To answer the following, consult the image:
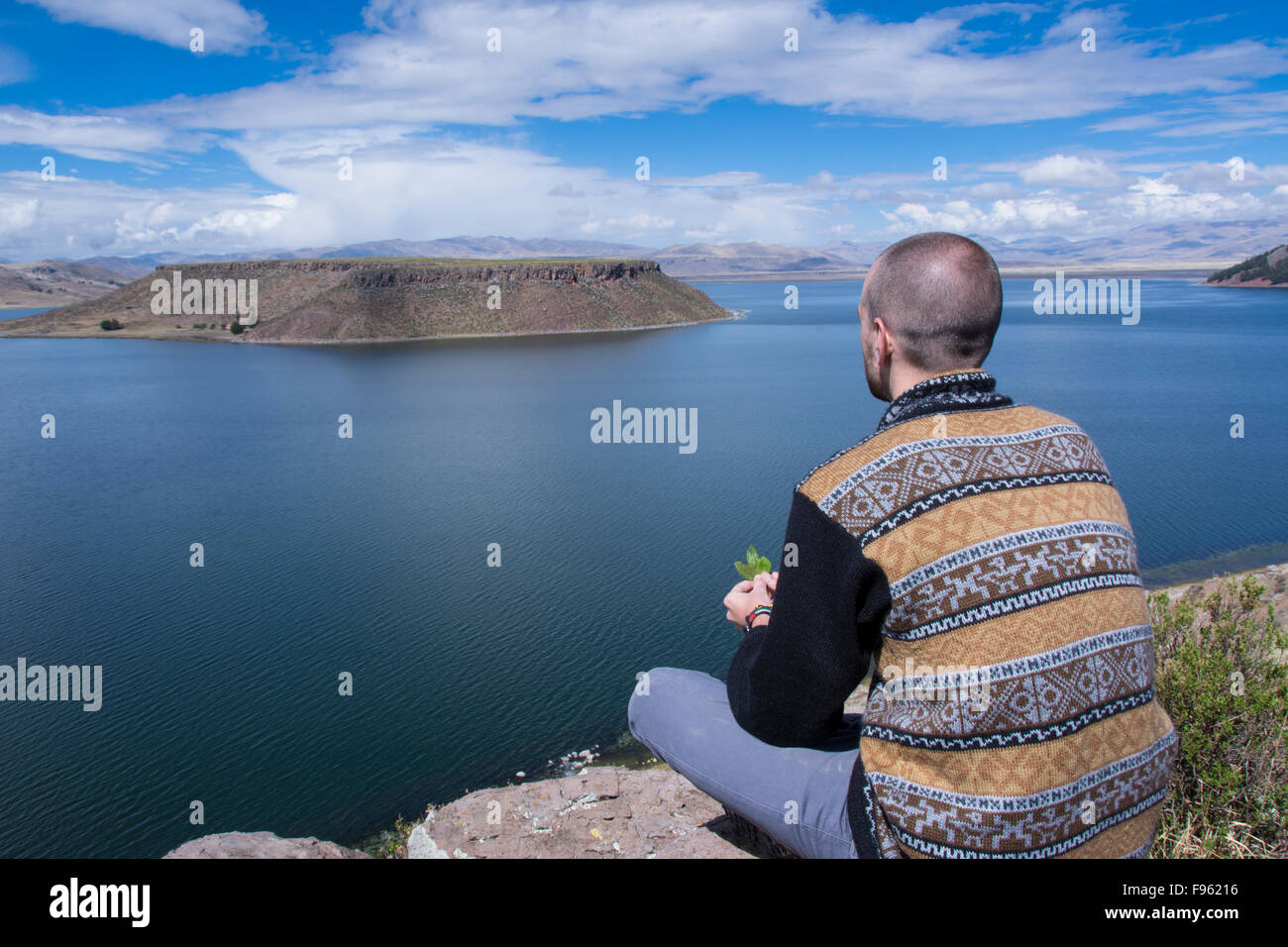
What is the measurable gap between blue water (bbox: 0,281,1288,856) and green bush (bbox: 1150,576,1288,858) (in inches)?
390

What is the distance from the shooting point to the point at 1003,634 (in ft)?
6.02

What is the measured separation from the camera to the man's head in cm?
212

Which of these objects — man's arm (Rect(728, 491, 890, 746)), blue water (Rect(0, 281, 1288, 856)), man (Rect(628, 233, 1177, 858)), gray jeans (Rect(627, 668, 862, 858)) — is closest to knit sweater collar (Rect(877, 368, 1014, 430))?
man (Rect(628, 233, 1177, 858))

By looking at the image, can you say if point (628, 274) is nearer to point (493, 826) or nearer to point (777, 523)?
point (777, 523)

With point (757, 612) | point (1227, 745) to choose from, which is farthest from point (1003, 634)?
point (1227, 745)

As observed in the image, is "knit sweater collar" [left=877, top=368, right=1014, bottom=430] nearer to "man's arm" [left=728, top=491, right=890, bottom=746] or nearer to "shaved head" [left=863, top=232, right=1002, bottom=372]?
"shaved head" [left=863, top=232, right=1002, bottom=372]

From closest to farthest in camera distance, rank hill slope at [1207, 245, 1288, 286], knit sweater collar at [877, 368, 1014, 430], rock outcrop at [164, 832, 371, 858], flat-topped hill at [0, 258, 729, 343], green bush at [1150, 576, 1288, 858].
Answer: knit sweater collar at [877, 368, 1014, 430]
green bush at [1150, 576, 1288, 858]
rock outcrop at [164, 832, 371, 858]
flat-topped hill at [0, 258, 729, 343]
hill slope at [1207, 245, 1288, 286]

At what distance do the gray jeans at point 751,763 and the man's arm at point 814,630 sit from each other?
1.15 ft

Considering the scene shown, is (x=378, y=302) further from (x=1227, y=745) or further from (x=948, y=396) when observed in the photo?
(x=948, y=396)

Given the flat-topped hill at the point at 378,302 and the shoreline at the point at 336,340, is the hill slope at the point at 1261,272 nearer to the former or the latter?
the flat-topped hill at the point at 378,302

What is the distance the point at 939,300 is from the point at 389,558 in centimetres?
2010

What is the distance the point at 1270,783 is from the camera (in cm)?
424

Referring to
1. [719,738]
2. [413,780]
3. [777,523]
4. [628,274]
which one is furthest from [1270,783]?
[628,274]
